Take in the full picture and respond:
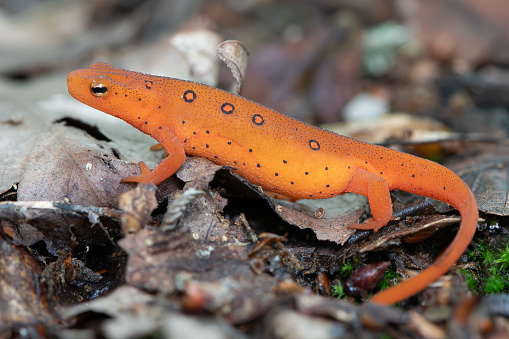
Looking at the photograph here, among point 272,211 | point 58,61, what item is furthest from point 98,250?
point 58,61

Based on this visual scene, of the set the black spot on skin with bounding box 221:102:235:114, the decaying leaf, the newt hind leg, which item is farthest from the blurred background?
the decaying leaf

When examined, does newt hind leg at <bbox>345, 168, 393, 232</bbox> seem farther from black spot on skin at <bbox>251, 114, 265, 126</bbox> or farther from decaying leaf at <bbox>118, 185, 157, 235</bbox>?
decaying leaf at <bbox>118, 185, 157, 235</bbox>

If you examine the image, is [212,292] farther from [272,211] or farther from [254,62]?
[254,62]

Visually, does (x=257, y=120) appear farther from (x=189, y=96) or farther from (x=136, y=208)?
(x=136, y=208)

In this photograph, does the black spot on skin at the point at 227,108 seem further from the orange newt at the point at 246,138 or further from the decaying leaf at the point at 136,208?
the decaying leaf at the point at 136,208

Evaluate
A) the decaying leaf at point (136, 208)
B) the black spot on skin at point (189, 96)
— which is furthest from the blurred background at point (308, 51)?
the decaying leaf at point (136, 208)

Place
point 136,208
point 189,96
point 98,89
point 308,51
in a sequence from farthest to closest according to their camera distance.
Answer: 1. point 308,51
2. point 189,96
3. point 98,89
4. point 136,208

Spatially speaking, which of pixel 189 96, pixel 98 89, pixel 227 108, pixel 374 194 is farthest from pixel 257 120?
pixel 98 89
